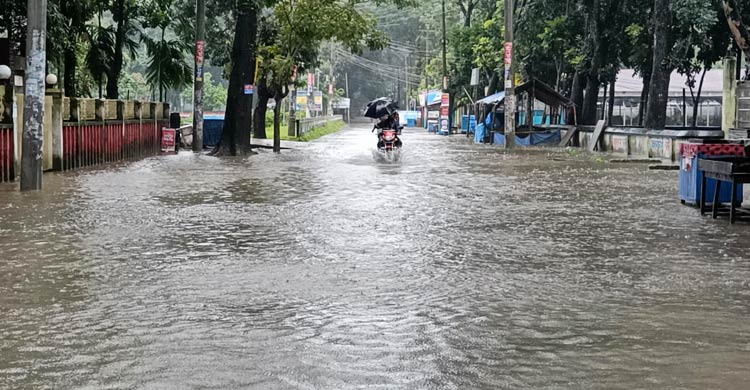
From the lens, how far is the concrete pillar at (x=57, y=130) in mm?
23172

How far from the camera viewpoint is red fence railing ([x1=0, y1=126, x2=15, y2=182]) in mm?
19688

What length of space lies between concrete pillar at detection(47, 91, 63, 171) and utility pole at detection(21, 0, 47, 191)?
18.0 ft

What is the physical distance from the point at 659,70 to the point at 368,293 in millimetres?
28314

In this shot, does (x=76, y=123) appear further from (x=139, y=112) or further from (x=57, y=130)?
(x=139, y=112)

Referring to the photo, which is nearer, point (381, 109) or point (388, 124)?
point (388, 124)

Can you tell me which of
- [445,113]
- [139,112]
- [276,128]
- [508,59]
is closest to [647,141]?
[508,59]

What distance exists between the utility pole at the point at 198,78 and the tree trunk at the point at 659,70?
1579 cm

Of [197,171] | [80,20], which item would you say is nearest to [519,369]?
Answer: [197,171]

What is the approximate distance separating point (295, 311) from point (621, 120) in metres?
62.0

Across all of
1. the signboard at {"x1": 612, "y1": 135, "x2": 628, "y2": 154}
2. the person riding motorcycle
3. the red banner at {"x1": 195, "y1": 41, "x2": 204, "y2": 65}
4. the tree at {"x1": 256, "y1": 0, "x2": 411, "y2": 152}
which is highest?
the tree at {"x1": 256, "y1": 0, "x2": 411, "y2": 152}

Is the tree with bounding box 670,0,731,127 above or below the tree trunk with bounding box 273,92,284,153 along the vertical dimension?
above

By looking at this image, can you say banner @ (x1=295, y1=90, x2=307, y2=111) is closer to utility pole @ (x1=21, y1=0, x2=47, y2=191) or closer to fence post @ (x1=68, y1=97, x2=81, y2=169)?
fence post @ (x1=68, y1=97, x2=81, y2=169)

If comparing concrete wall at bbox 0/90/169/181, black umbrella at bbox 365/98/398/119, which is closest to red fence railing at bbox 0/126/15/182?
concrete wall at bbox 0/90/169/181

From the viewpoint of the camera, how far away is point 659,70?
1364 inches
